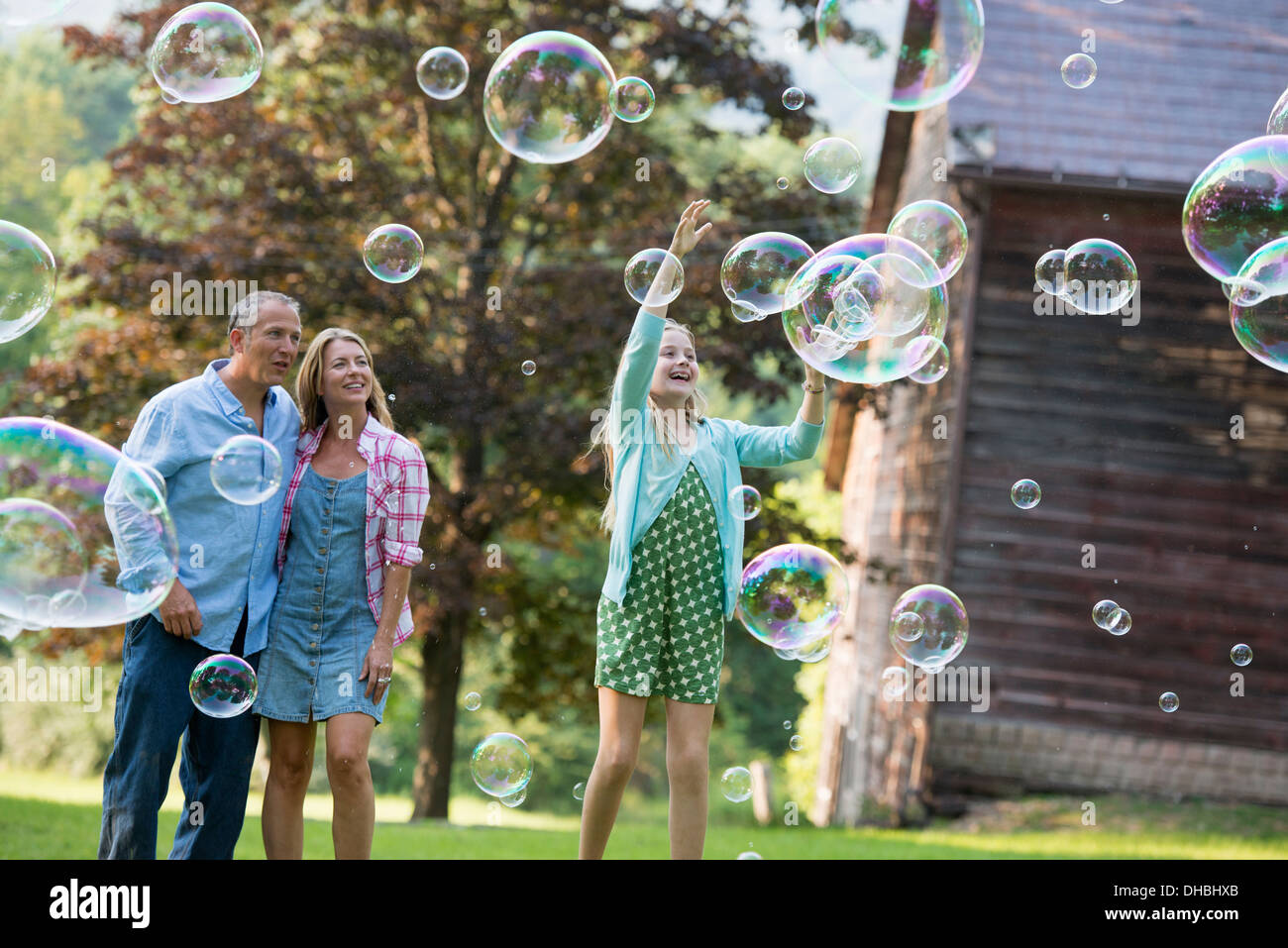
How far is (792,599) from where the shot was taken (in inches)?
150

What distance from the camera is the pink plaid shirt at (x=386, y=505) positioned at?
10.3 ft

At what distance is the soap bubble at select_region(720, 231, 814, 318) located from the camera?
13.4 ft

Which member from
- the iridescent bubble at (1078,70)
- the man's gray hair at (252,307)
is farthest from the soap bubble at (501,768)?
the iridescent bubble at (1078,70)

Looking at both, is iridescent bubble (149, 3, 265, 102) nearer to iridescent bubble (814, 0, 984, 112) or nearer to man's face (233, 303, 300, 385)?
man's face (233, 303, 300, 385)

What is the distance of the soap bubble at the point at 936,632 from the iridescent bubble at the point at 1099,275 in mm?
1452

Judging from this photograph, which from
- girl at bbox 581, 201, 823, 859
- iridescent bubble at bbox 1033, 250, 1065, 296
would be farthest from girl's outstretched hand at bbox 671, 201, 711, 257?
iridescent bubble at bbox 1033, 250, 1065, 296

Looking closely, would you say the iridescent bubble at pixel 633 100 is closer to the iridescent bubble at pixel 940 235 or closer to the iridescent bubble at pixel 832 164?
the iridescent bubble at pixel 832 164

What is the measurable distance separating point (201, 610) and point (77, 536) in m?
0.39

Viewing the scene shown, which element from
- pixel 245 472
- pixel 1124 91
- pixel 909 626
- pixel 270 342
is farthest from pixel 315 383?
pixel 1124 91

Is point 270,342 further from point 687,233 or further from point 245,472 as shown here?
point 687,233

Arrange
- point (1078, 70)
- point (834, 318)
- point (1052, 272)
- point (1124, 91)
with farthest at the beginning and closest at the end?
point (1124, 91), point (1078, 70), point (1052, 272), point (834, 318)

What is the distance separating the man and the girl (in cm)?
90
